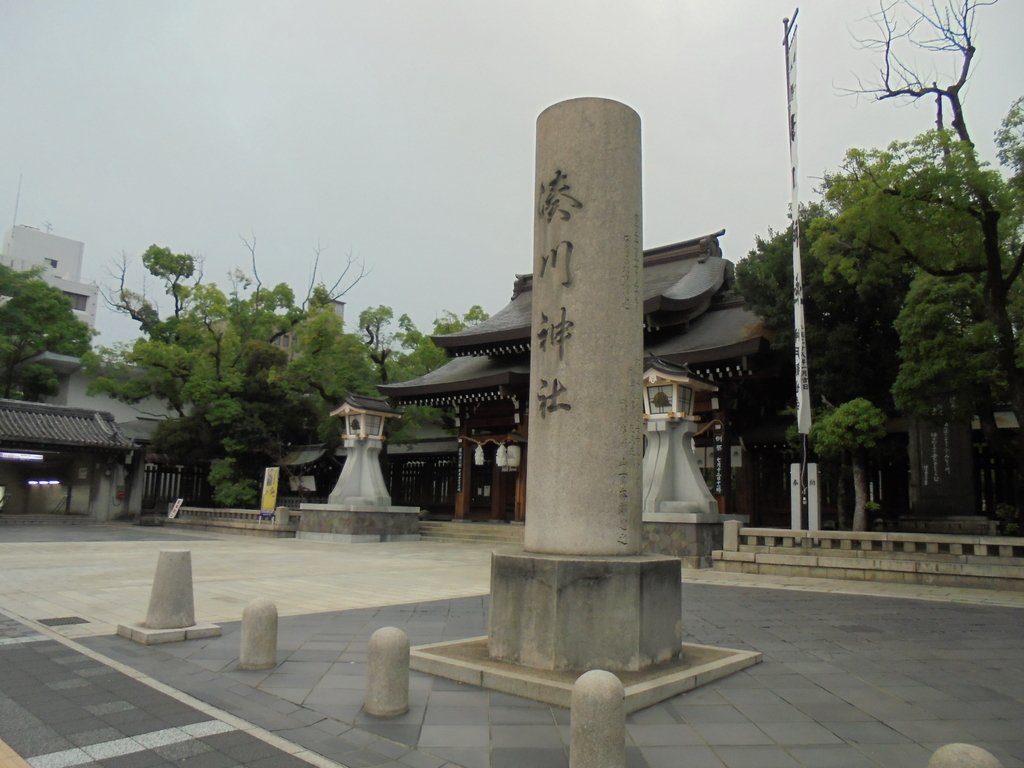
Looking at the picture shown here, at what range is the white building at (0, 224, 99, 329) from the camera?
48.1 m

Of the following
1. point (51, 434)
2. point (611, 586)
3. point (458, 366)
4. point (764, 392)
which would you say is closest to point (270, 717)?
point (611, 586)

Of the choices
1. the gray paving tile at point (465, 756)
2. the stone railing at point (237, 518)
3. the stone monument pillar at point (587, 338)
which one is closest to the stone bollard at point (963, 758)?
the gray paving tile at point (465, 756)

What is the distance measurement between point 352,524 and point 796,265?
1372 cm

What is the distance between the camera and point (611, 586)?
16.7 ft

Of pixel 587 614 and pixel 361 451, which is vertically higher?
pixel 361 451

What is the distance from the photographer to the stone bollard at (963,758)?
2.74 m

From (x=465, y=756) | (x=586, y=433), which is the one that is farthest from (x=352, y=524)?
(x=465, y=756)

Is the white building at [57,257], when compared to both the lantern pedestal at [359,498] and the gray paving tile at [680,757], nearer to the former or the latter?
the lantern pedestal at [359,498]

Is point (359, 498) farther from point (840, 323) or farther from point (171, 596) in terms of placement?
point (171, 596)

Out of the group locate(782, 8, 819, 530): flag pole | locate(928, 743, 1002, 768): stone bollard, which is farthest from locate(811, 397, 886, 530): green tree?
locate(928, 743, 1002, 768): stone bollard

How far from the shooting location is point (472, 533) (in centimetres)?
2202

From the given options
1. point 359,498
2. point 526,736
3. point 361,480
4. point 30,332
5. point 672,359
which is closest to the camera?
point 526,736

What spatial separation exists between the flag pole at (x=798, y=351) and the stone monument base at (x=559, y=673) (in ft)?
29.6

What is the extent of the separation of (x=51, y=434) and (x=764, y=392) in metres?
24.7
